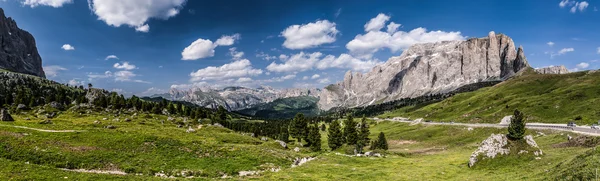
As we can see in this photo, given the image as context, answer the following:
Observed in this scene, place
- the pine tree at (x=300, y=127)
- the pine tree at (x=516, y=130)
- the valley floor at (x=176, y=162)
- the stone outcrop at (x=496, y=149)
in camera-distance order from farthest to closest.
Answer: the pine tree at (x=300, y=127) → the pine tree at (x=516, y=130) → the stone outcrop at (x=496, y=149) → the valley floor at (x=176, y=162)

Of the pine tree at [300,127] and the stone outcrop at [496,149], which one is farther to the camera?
the pine tree at [300,127]

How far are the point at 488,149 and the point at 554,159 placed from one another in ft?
28.1

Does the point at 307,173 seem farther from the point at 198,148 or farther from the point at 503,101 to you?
the point at 503,101

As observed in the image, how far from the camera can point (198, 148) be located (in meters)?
53.0

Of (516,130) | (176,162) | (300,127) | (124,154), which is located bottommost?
(300,127)

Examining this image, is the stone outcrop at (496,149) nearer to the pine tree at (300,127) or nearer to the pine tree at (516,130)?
the pine tree at (516,130)

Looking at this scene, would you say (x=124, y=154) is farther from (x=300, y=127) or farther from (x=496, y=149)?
(x=300, y=127)

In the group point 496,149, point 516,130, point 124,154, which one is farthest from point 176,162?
point 516,130

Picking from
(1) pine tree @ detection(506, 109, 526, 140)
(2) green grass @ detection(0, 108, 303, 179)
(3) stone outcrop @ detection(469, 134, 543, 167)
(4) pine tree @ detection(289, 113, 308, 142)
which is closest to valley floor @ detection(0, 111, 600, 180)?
(2) green grass @ detection(0, 108, 303, 179)

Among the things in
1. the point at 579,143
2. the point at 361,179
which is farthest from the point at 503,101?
the point at 361,179

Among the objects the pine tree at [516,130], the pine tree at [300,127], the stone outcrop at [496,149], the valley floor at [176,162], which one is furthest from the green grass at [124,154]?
the pine tree at [300,127]

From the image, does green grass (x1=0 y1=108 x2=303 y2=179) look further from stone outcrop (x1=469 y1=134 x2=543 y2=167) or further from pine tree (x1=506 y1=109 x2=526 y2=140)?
pine tree (x1=506 y1=109 x2=526 y2=140)

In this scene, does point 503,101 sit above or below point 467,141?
above

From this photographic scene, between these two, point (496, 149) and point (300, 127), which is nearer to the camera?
point (496, 149)
